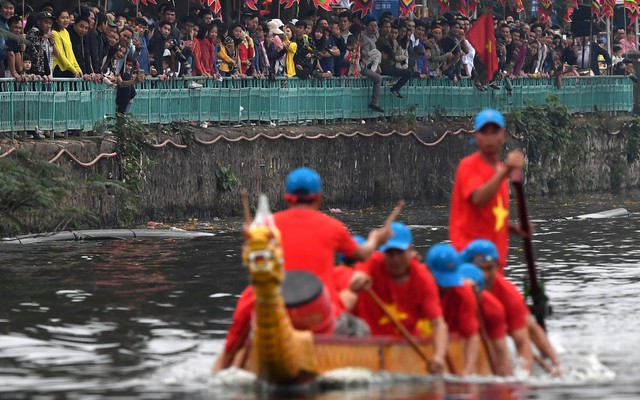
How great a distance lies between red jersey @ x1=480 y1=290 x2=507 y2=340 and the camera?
1430cm

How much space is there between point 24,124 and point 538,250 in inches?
275

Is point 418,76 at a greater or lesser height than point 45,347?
greater

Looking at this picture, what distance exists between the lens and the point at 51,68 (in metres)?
25.9

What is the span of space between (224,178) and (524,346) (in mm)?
16263

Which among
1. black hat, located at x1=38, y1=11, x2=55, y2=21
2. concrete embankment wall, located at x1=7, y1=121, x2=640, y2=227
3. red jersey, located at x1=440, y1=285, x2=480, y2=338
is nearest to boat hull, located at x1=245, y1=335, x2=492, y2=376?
red jersey, located at x1=440, y1=285, x2=480, y2=338

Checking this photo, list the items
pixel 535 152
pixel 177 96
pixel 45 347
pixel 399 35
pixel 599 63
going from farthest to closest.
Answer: pixel 599 63, pixel 535 152, pixel 399 35, pixel 177 96, pixel 45 347

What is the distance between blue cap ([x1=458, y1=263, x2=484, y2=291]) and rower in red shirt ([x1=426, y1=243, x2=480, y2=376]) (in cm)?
13

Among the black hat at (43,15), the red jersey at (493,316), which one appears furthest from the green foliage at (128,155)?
the red jersey at (493,316)

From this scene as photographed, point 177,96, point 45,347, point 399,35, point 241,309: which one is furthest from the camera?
→ point 399,35

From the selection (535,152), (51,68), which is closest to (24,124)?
(51,68)

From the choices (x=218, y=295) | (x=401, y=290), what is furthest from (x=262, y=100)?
(x=401, y=290)

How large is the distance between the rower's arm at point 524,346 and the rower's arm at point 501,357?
131mm

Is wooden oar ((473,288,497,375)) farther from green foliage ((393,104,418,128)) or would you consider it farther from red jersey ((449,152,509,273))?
green foliage ((393,104,418,128))

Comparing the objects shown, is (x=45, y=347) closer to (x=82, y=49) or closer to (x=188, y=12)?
(x=82, y=49)
